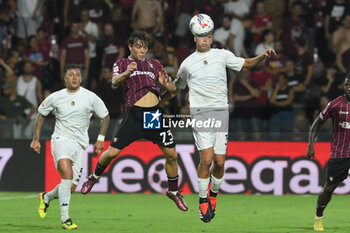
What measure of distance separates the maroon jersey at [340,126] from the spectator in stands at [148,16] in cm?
936

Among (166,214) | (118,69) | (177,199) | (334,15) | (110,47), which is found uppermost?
(334,15)

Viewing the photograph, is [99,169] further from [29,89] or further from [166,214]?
[29,89]

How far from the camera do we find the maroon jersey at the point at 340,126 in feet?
39.1

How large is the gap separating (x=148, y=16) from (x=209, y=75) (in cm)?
972

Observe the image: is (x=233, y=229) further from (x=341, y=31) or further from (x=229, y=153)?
(x=341, y=31)

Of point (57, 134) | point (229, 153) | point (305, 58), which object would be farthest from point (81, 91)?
point (305, 58)

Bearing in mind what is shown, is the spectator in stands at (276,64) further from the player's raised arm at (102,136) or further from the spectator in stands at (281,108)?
the player's raised arm at (102,136)

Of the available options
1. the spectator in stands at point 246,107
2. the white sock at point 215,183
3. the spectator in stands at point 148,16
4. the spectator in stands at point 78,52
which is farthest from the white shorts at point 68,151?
the spectator in stands at point 148,16

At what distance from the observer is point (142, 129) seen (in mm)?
12203

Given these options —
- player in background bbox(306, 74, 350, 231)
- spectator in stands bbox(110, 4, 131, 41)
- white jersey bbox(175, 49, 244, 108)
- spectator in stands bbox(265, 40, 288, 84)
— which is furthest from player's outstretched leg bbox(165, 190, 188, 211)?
spectator in stands bbox(110, 4, 131, 41)

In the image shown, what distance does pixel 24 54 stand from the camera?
2111 centimetres

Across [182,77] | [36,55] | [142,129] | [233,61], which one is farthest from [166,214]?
[36,55]

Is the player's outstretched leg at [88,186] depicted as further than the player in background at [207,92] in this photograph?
Yes

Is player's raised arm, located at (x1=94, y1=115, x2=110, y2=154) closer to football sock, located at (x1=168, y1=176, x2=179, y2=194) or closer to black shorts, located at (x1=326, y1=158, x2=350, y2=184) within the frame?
football sock, located at (x1=168, y1=176, x2=179, y2=194)
